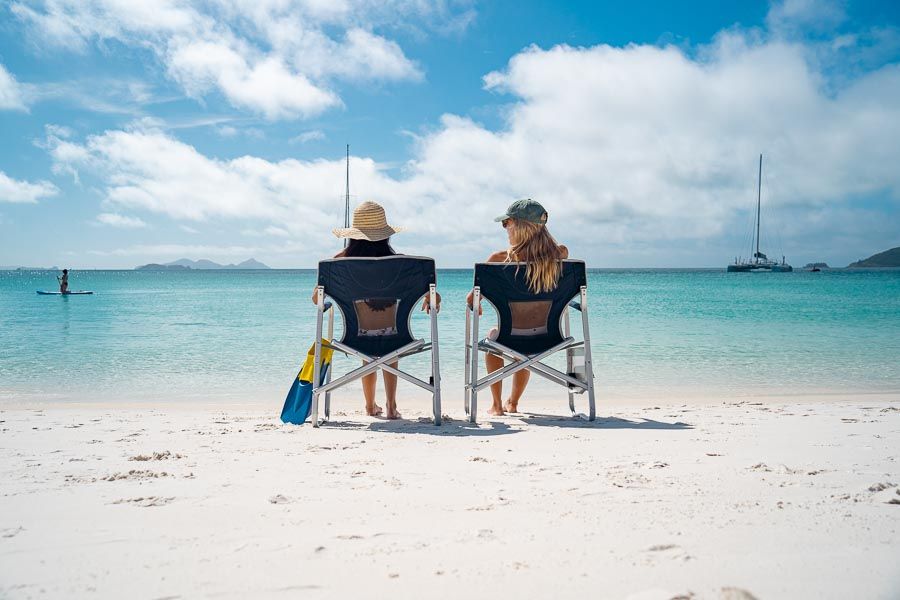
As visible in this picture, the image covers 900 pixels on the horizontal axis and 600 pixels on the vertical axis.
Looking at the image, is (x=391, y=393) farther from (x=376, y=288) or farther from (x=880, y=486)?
(x=880, y=486)

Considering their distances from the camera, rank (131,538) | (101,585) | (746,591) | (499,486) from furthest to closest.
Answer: (499,486), (131,538), (101,585), (746,591)

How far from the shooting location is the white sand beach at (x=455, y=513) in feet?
5.88

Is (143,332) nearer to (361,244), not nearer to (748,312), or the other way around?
(361,244)

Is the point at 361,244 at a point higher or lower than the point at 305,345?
higher

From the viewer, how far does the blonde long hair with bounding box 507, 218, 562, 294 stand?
14.7 feet

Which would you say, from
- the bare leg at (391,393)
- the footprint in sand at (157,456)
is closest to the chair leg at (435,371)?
the bare leg at (391,393)

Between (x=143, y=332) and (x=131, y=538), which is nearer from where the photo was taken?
(x=131, y=538)

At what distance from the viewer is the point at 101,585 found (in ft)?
5.89

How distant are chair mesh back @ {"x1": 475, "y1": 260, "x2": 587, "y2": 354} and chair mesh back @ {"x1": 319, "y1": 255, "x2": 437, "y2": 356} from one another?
1.35ft

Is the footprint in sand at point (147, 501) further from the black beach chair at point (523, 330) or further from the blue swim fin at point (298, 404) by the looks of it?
the black beach chair at point (523, 330)

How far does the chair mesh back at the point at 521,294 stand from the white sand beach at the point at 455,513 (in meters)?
0.82

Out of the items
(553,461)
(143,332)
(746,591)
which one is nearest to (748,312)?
(143,332)

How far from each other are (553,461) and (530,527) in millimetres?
1024

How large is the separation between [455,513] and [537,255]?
249 centimetres
